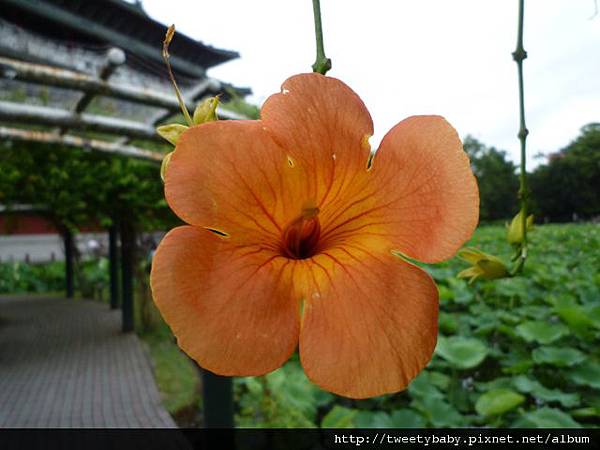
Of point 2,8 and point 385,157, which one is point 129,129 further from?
point 385,157

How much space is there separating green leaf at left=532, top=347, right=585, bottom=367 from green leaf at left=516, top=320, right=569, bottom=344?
4 centimetres

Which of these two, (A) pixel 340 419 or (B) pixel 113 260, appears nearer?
(A) pixel 340 419

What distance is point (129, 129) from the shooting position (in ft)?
6.13

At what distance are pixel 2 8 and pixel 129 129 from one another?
4.99 ft

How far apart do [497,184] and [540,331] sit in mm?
1259

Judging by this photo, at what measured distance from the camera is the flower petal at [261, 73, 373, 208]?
0.51 feet

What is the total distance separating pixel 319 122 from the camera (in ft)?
0.53

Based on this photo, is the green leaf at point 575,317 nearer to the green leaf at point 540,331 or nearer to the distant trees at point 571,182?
the green leaf at point 540,331

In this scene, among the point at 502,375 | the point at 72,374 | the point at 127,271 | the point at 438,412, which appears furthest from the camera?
the point at 127,271

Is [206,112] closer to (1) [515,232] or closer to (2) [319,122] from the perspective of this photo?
(2) [319,122]

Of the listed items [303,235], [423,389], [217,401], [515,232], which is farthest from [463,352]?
[303,235]

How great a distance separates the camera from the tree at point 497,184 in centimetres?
49

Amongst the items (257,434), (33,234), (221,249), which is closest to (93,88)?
(257,434)

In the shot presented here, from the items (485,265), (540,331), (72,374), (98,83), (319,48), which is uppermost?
(98,83)
